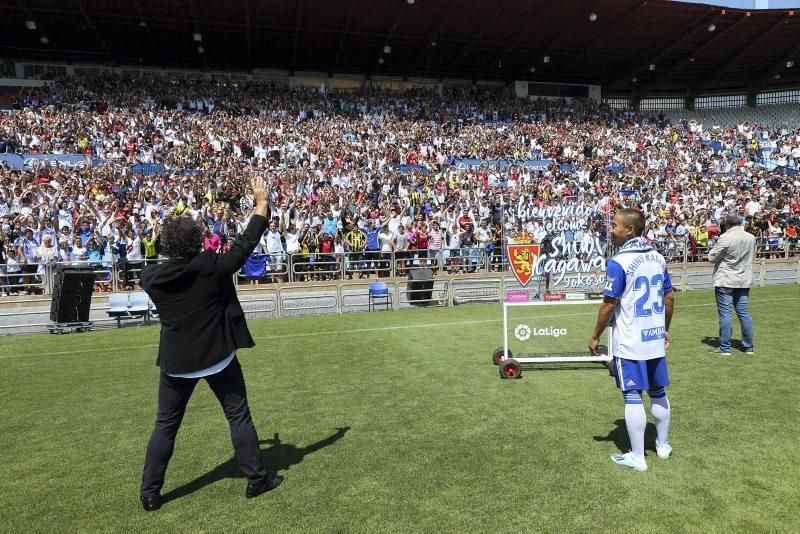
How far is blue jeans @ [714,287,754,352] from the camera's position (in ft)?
26.4

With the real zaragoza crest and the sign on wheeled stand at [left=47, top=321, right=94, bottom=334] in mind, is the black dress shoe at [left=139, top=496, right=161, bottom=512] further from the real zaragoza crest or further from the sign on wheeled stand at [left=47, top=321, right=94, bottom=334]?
the sign on wheeled stand at [left=47, top=321, right=94, bottom=334]

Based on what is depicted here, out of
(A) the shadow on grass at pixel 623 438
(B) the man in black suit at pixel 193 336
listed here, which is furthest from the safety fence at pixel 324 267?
(B) the man in black suit at pixel 193 336

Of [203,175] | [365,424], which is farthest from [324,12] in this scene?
[365,424]

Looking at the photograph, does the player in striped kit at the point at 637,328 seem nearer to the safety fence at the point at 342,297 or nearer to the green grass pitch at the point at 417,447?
the green grass pitch at the point at 417,447

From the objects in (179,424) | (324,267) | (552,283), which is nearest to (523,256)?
(552,283)

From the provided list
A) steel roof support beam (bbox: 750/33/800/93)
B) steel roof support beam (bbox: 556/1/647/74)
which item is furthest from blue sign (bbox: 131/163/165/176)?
steel roof support beam (bbox: 750/33/800/93)

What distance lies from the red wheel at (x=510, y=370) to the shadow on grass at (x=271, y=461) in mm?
2566

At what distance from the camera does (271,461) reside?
4875mm

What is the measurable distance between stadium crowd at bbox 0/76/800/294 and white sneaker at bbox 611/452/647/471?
5.60 metres

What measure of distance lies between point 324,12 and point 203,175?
13.5 metres

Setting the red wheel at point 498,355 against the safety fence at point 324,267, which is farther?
the safety fence at point 324,267

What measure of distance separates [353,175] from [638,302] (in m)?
19.1

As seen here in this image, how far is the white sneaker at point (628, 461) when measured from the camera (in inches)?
174

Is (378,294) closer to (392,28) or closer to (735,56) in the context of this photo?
(392,28)
